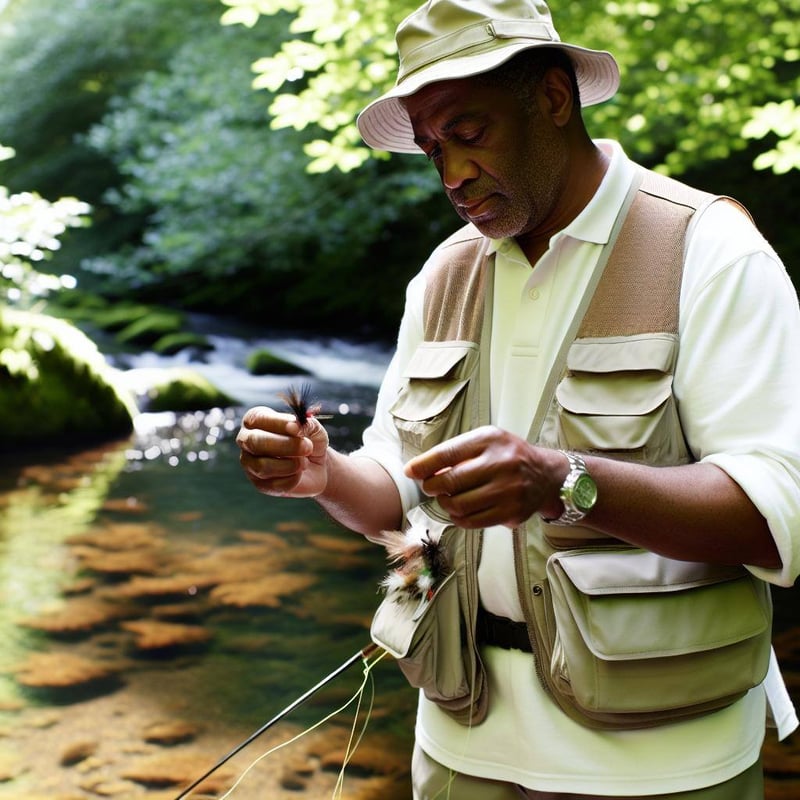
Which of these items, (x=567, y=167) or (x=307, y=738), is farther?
(x=307, y=738)

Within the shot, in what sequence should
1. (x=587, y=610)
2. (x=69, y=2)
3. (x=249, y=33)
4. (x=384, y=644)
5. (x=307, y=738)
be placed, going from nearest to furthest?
(x=587, y=610) < (x=384, y=644) < (x=307, y=738) < (x=249, y=33) < (x=69, y=2)

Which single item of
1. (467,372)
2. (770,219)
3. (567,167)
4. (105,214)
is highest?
(567,167)

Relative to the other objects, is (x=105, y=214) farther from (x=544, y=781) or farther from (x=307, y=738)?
(x=544, y=781)

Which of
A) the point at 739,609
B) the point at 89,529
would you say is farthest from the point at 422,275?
the point at 89,529

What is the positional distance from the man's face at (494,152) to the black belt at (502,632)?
2.23 ft

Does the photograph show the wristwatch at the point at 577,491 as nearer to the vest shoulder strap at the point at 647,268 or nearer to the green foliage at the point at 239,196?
the vest shoulder strap at the point at 647,268

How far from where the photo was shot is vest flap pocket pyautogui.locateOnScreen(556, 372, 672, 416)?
64.8 inches

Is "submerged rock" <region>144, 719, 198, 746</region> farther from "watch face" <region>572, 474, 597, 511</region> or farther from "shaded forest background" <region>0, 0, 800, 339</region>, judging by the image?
"shaded forest background" <region>0, 0, 800, 339</region>

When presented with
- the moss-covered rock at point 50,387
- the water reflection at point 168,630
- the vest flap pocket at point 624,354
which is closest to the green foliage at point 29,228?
the moss-covered rock at point 50,387

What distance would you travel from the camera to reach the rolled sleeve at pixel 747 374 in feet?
4.96

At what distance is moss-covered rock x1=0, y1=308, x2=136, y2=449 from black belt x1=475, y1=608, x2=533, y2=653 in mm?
8428

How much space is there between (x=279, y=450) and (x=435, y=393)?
1.08 feet

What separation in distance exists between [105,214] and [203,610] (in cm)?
1329

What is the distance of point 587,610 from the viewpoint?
1.64m
